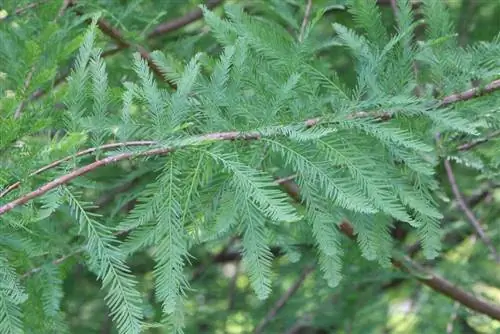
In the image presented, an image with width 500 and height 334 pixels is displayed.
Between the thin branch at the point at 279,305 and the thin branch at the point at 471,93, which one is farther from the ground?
the thin branch at the point at 471,93

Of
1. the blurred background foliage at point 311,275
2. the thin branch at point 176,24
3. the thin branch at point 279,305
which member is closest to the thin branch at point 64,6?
the blurred background foliage at point 311,275

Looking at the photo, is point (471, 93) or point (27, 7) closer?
point (471, 93)

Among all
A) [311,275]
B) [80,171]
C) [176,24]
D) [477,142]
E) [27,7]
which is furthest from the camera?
[311,275]

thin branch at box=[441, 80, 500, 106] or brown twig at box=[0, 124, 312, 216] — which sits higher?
thin branch at box=[441, 80, 500, 106]

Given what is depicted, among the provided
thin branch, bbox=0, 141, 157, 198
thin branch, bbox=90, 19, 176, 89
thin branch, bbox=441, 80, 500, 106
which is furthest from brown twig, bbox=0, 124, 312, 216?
thin branch, bbox=90, 19, 176, 89

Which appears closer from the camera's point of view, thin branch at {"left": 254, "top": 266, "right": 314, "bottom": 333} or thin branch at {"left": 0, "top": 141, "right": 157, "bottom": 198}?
thin branch at {"left": 0, "top": 141, "right": 157, "bottom": 198}

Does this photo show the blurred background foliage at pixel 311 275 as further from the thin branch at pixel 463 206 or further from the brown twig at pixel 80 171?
the brown twig at pixel 80 171

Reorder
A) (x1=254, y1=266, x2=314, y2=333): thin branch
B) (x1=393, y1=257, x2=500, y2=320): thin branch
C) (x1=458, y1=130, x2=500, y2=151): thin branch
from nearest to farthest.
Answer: (x1=458, y1=130, x2=500, y2=151): thin branch → (x1=393, y1=257, x2=500, y2=320): thin branch → (x1=254, y1=266, x2=314, y2=333): thin branch

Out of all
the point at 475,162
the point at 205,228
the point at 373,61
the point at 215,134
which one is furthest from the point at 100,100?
the point at 475,162

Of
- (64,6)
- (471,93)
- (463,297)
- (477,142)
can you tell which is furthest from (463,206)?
(64,6)

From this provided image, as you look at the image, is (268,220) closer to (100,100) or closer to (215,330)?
(100,100)

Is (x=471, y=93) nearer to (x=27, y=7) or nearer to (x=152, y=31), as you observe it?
(x=27, y=7)

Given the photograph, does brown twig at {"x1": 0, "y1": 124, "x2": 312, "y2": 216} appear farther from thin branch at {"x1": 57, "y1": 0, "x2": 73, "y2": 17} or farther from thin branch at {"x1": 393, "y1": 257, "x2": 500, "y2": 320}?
thin branch at {"x1": 393, "y1": 257, "x2": 500, "y2": 320}

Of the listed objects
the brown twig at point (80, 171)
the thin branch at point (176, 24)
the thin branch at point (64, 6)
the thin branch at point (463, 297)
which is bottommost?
the thin branch at point (463, 297)
